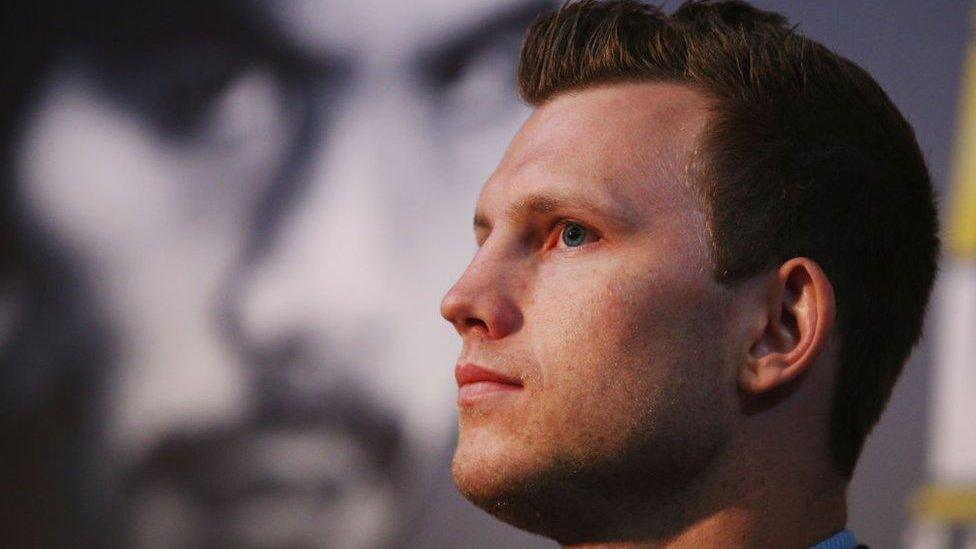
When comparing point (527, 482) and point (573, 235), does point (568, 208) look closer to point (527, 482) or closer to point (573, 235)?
point (573, 235)

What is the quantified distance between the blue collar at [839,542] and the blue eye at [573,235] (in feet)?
1.27

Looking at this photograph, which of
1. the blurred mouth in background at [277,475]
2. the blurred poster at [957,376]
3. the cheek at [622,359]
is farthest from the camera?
the blurred mouth in background at [277,475]

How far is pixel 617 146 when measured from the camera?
1.12 meters

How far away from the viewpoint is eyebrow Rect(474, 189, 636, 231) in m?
1.08

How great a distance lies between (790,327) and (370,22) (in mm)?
1200

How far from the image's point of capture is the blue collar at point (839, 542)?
1067 millimetres

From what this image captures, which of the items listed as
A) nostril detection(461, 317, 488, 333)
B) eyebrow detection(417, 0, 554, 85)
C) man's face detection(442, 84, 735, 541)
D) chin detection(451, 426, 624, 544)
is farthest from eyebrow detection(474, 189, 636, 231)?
eyebrow detection(417, 0, 554, 85)

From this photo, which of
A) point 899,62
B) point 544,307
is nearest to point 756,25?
point 544,307

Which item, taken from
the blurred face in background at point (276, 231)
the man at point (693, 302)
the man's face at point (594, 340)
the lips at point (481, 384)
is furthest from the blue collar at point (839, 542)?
the blurred face in background at point (276, 231)

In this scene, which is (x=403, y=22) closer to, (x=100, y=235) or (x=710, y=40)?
(x=100, y=235)

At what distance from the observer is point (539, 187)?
112cm

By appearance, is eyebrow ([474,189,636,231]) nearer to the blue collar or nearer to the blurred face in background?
the blue collar

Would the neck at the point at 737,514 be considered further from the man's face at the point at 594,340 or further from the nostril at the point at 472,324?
the nostril at the point at 472,324

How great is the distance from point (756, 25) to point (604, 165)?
0.96 ft
